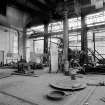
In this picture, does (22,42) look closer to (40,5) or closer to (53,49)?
(40,5)

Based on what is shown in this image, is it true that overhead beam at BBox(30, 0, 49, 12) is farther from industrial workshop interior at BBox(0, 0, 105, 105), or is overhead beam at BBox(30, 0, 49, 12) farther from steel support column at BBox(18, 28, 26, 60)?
steel support column at BBox(18, 28, 26, 60)

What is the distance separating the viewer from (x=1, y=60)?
891 cm

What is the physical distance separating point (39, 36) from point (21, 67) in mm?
5433

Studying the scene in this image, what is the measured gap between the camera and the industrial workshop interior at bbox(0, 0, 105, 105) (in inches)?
95.7

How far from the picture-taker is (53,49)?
5.12 meters

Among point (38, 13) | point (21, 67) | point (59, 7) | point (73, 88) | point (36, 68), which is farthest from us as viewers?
point (38, 13)

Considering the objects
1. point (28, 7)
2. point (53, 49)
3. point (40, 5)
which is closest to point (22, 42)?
point (28, 7)

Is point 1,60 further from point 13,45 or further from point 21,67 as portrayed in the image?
point 21,67

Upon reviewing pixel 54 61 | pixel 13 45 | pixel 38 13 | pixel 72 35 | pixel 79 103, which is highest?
pixel 38 13

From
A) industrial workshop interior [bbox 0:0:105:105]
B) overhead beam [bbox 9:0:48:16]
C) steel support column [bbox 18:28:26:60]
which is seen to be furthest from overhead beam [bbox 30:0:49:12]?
steel support column [bbox 18:28:26:60]

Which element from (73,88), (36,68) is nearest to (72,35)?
(36,68)

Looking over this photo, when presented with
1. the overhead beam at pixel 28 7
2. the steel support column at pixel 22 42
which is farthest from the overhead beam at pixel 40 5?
the steel support column at pixel 22 42

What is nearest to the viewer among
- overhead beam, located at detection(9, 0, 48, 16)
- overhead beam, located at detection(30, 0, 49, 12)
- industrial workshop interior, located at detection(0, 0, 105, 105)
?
industrial workshop interior, located at detection(0, 0, 105, 105)

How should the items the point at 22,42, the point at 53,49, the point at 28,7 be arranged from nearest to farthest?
the point at 53,49 → the point at 28,7 → the point at 22,42
